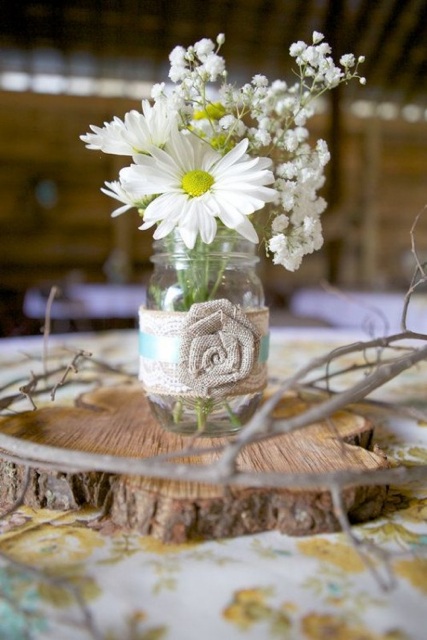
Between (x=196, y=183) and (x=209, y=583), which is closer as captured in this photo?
(x=209, y=583)

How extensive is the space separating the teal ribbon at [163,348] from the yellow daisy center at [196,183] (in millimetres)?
170

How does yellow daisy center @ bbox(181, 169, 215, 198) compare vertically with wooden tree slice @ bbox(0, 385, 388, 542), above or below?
above

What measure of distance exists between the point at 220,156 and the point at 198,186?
4 cm

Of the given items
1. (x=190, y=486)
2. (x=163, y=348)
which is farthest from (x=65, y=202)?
(x=190, y=486)

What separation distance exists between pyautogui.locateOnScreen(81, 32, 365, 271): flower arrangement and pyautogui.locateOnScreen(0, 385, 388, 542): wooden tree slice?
0.22 metres

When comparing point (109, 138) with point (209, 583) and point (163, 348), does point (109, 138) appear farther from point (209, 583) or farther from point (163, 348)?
point (209, 583)

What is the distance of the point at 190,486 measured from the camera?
0.54m

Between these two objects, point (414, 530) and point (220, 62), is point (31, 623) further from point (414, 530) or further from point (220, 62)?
point (220, 62)

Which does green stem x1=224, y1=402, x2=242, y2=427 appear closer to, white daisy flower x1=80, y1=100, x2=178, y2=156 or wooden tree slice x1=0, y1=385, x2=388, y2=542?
wooden tree slice x1=0, y1=385, x2=388, y2=542

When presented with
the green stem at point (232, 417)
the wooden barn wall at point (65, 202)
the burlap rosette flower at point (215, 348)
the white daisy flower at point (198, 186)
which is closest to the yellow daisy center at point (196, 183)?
the white daisy flower at point (198, 186)

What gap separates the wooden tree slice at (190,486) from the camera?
53 cm

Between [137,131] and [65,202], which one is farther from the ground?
[65,202]

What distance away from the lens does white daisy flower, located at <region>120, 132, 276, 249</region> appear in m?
0.57

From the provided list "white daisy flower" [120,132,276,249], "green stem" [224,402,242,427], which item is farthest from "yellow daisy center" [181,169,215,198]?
"green stem" [224,402,242,427]
